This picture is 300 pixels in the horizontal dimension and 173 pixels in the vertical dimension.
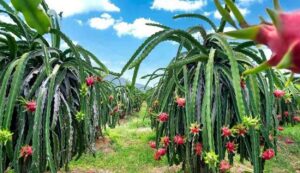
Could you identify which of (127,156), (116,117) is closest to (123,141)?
(127,156)

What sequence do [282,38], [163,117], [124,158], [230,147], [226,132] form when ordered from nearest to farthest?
[282,38] → [226,132] → [230,147] → [163,117] → [124,158]

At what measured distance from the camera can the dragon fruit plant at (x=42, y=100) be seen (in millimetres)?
2984

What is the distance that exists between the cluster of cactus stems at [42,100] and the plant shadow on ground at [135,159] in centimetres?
226

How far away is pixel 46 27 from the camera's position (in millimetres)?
740

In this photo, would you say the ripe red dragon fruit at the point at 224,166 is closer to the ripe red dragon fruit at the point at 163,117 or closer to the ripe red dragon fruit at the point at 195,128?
the ripe red dragon fruit at the point at 195,128

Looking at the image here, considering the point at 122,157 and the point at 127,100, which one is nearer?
the point at 122,157

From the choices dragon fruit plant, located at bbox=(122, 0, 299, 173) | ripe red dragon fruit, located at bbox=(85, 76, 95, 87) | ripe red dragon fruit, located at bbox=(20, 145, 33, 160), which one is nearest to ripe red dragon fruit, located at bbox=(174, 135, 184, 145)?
dragon fruit plant, located at bbox=(122, 0, 299, 173)

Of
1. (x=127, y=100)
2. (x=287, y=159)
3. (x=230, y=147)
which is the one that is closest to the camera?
(x=230, y=147)

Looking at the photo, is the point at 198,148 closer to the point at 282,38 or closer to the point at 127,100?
the point at 282,38

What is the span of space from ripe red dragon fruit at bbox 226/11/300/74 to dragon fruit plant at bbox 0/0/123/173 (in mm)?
2786

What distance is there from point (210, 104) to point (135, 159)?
13.7 feet

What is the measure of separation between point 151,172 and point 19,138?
3.51 m

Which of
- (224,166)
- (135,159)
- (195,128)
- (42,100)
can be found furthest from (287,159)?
(42,100)

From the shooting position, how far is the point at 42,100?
310 cm
